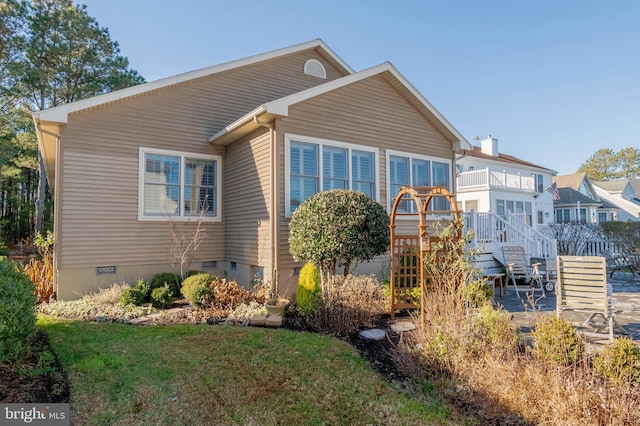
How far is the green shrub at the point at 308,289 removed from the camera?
20.3 feet

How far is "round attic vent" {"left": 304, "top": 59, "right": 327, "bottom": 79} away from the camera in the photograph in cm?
1159

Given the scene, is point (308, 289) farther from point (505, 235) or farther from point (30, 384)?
point (505, 235)

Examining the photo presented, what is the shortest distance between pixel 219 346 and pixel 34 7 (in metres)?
21.5

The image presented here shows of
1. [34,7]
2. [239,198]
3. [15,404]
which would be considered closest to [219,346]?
[15,404]

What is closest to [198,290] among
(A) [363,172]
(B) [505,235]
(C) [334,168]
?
(C) [334,168]

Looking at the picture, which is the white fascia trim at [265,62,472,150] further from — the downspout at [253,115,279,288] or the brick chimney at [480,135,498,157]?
the brick chimney at [480,135,498,157]

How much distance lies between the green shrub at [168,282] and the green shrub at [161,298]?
22.1 inches

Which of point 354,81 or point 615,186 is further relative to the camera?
point 615,186

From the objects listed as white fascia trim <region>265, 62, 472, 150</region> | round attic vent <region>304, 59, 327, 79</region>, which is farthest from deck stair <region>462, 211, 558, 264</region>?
round attic vent <region>304, 59, 327, 79</region>

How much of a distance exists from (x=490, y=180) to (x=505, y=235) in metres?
8.11

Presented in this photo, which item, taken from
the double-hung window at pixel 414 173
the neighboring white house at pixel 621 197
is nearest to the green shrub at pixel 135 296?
the double-hung window at pixel 414 173

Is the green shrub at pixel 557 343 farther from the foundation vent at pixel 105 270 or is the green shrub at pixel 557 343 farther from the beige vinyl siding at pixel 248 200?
the foundation vent at pixel 105 270

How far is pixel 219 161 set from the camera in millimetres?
9688

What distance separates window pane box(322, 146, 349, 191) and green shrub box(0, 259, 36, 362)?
571 centimetres
